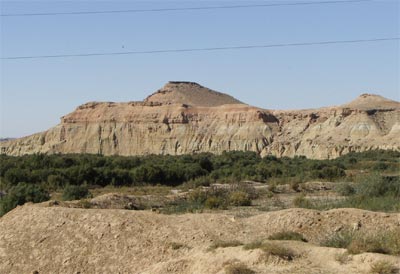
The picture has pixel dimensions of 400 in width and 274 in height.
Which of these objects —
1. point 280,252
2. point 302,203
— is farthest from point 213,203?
point 280,252

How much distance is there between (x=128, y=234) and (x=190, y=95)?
490 ft

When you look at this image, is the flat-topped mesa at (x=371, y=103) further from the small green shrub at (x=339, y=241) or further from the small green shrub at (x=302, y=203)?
the small green shrub at (x=339, y=241)

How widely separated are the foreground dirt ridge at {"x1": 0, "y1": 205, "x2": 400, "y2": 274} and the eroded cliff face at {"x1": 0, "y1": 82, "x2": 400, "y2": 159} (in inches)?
2927

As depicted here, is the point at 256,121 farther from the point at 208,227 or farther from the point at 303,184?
the point at 208,227

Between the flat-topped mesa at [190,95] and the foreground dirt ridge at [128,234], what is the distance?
138 metres

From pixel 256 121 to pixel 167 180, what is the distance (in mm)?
62416

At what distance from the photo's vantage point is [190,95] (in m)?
166

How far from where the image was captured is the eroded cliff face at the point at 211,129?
97.5 m

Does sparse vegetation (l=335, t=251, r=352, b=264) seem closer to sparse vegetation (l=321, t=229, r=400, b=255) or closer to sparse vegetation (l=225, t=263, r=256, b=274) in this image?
sparse vegetation (l=321, t=229, r=400, b=255)

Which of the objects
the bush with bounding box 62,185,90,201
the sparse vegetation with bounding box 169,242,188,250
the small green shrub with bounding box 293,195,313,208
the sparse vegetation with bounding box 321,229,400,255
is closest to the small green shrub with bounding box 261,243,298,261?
the sparse vegetation with bounding box 321,229,400,255

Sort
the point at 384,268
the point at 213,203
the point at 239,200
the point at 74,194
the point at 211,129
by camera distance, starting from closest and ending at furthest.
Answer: the point at 384,268
the point at 213,203
the point at 239,200
the point at 74,194
the point at 211,129

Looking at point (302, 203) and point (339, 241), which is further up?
point (339, 241)

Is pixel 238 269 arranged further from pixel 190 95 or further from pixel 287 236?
pixel 190 95

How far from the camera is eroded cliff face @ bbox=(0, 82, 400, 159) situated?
97.5m
